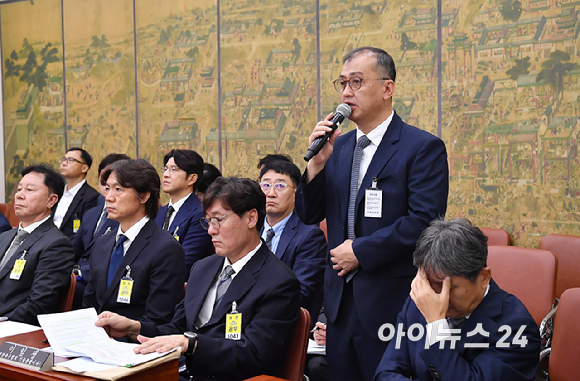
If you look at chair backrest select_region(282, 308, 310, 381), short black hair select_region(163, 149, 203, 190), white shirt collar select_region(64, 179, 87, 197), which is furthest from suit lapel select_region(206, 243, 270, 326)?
white shirt collar select_region(64, 179, 87, 197)

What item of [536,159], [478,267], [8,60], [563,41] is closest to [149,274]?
[478,267]

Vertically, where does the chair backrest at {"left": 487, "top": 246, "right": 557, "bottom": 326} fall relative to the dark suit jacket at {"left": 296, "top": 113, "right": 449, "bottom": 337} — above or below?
below

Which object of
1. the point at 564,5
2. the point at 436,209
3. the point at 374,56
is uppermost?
the point at 564,5

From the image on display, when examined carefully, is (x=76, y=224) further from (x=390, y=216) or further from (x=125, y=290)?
(x=390, y=216)

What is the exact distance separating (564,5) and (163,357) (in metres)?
3.92

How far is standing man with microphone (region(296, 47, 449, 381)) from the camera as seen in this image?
2.13 metres

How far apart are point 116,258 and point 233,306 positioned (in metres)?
0.94

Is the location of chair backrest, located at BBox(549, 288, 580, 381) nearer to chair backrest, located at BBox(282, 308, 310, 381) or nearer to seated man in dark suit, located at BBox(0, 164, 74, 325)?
chair backrest, located at BBox(282, 308, 310, 381)

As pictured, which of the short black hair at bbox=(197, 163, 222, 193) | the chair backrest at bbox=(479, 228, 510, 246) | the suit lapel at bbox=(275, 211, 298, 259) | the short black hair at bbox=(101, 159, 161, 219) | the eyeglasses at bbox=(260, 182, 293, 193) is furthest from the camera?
the short black hair at bbox=(197, 163, 222, 193)

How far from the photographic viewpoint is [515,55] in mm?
4441

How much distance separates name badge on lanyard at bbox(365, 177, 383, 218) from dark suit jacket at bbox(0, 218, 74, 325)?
1860 millimetres

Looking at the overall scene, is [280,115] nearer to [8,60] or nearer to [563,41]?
[563,41]

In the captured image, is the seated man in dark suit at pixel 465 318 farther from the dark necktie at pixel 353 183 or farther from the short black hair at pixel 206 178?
the short black hair at pixel 206 178

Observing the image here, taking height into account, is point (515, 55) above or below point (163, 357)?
above
